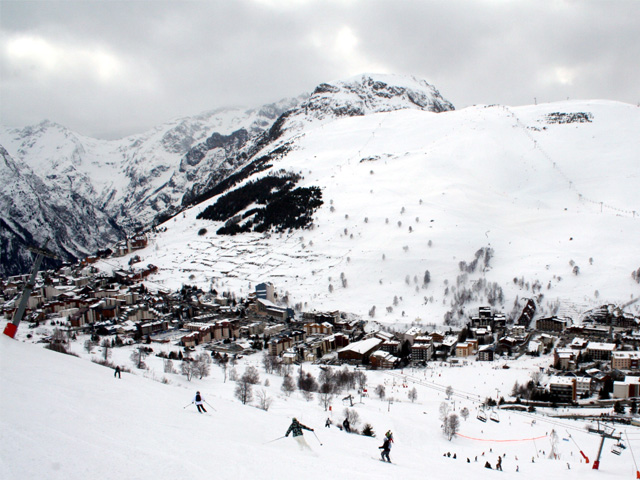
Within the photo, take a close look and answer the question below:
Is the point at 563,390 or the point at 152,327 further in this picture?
the point at 152,327

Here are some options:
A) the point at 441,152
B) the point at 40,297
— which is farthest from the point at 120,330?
the point at 441,152

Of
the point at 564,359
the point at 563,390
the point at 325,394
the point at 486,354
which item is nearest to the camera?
the point at 325,394

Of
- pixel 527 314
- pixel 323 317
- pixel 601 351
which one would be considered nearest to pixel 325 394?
pixel 323 317

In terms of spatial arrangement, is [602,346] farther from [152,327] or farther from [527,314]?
[152,327]

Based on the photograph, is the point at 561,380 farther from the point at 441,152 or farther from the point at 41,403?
the point at 441,152

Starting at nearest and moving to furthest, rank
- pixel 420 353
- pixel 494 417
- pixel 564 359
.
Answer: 1. pixel 494 417
2. pixel 564 359
3. pixel 420 353

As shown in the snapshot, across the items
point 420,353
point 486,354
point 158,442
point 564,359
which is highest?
point 158,442

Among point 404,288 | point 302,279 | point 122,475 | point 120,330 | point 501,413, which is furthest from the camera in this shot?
point 302,279
